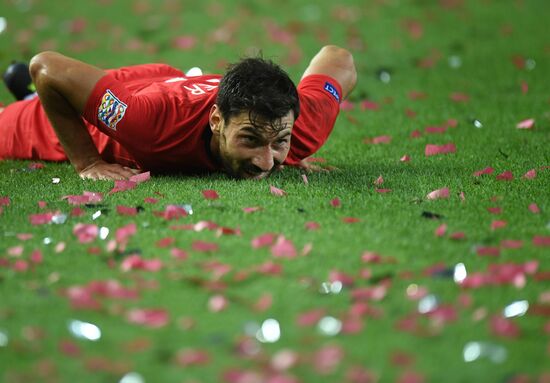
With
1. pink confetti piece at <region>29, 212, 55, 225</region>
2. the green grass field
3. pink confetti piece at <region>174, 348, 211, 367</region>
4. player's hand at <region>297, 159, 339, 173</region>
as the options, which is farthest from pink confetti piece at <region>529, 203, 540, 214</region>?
pink confetti piece at <region>29, 212, 55, 225</region>

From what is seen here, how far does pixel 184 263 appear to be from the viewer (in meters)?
3.19

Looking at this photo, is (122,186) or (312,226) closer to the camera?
(312,226)

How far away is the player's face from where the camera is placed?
4027mm

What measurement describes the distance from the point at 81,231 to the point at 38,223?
0.24 meters

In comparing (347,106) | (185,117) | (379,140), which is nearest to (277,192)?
(185,117)

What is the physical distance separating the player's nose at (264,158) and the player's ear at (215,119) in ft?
0.74

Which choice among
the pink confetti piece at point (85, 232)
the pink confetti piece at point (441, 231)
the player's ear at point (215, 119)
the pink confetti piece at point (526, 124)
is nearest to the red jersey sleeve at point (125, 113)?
the player's ear at point (215, 119)

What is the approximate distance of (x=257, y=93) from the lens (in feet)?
13.2

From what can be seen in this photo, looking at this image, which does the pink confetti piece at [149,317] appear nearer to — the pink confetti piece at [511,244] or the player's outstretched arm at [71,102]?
the pink confetti piece at [511,244]

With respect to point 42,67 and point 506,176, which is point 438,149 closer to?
point 506,176

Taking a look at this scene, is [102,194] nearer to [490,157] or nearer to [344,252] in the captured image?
[344,252]

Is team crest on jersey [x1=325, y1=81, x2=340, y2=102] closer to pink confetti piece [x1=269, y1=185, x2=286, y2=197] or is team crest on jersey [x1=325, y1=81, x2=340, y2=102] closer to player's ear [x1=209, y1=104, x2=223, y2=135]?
player's ear [x1=209, y1=104, x2=223, y2=135]

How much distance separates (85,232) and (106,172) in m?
0.93

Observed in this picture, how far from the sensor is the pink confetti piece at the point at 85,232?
3434mm
